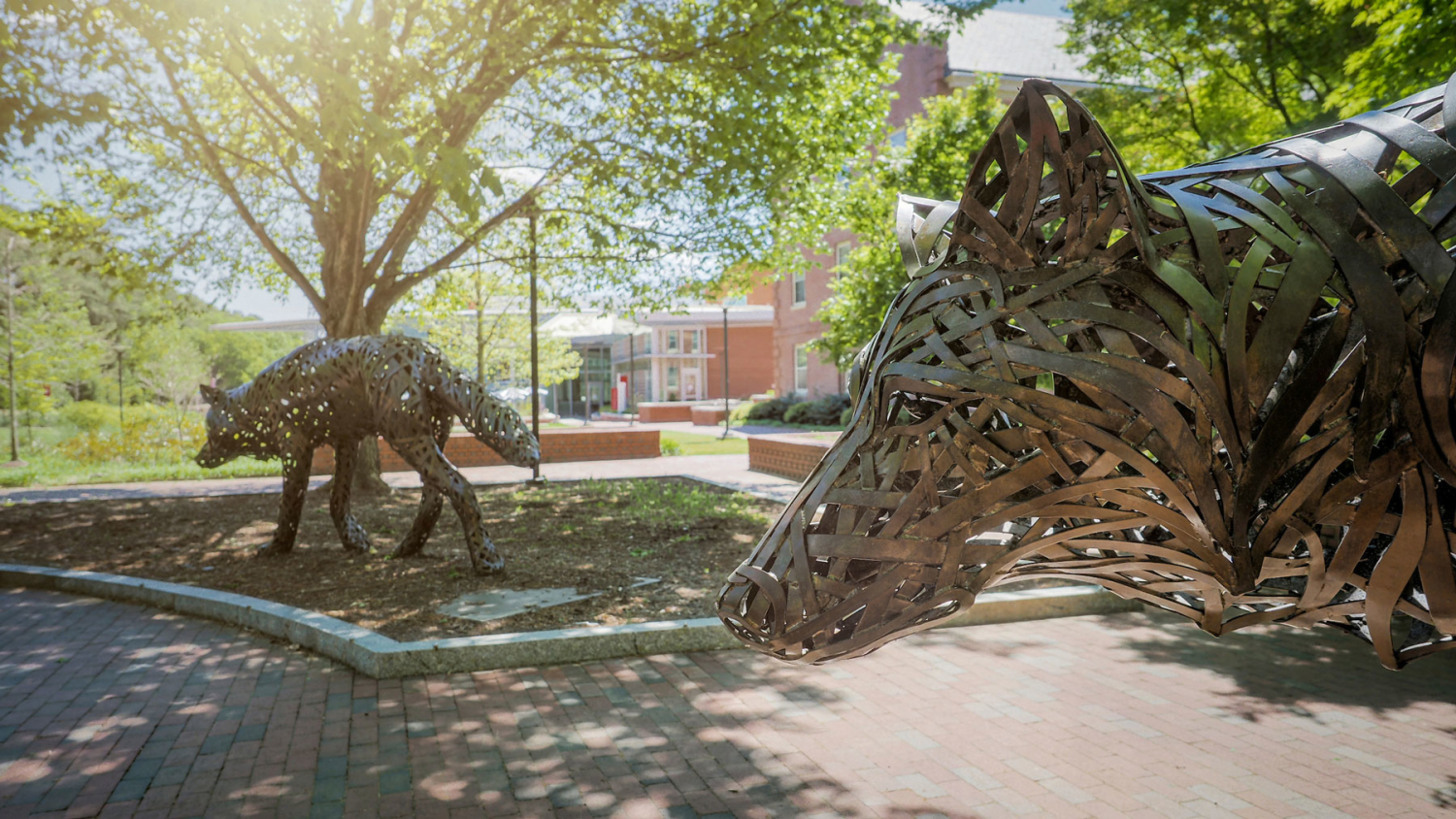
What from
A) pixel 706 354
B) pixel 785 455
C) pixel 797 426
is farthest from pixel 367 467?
pixel 706 354

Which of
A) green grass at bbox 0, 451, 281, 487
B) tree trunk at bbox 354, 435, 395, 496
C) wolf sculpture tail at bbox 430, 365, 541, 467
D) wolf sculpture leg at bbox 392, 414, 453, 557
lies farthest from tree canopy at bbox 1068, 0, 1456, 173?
green grass at bbox 0, 451, 281, 487

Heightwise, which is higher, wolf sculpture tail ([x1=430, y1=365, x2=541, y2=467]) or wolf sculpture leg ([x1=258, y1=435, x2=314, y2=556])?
wolf sculpture tail ([x1=430, y1=365, x2=541, y2=467])

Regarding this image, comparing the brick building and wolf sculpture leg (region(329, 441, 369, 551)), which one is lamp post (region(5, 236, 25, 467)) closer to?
wolf sculpture leg (region(329, 441, 369, 551))

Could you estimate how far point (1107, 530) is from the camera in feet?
4.83

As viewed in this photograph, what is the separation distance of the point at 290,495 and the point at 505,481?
7285 millimetres

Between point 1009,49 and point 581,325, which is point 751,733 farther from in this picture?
point 581,325

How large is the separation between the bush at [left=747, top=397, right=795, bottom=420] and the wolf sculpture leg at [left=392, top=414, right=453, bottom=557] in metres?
25.9

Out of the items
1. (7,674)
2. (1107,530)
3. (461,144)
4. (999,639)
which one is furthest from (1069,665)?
(461,144)

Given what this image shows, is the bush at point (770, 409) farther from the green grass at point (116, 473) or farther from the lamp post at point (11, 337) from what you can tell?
the lamp post at point (11, 337)

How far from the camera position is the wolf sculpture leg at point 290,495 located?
9.05 meters

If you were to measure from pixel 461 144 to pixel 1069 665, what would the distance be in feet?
33.7

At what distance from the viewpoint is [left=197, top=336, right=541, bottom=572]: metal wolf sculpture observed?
8195mm

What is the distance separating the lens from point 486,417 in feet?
26.7

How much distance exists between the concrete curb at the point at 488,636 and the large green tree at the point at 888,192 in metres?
9.04
